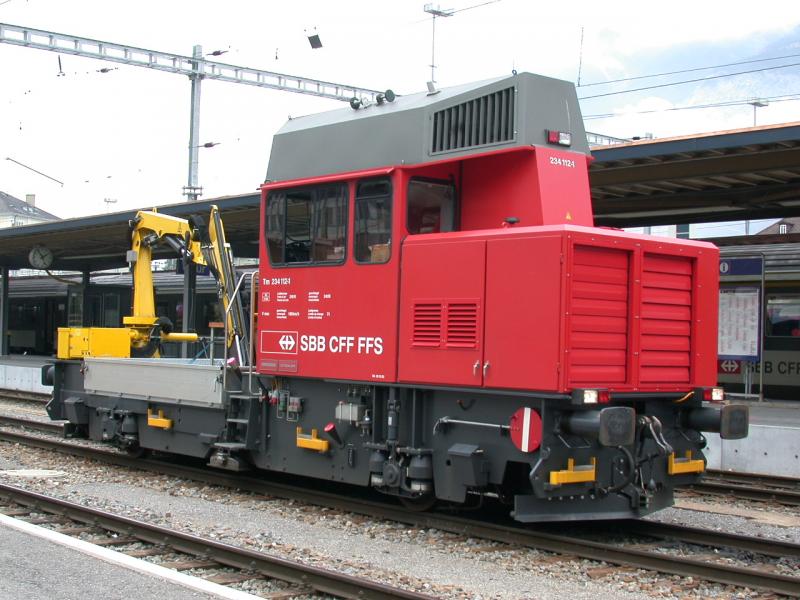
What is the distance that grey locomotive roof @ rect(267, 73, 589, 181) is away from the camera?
26.9ft

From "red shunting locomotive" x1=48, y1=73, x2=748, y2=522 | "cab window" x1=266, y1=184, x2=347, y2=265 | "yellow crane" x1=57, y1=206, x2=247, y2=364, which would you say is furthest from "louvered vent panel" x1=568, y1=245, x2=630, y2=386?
"yellow crane" x1=57, y1=206, x2=247, y2=364

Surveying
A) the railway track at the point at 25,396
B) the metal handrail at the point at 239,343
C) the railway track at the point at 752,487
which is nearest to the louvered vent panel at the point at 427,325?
the metal handrail at the point at 239,343

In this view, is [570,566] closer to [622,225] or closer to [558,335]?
[558,335]

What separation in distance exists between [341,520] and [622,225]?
14.4 meters

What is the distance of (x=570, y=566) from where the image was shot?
23.5 feet

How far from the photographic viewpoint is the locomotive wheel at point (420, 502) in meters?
8.63

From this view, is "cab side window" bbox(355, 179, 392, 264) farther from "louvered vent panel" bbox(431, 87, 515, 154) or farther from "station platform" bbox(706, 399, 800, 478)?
"station platform" bbox(706, 399, 800, 478)

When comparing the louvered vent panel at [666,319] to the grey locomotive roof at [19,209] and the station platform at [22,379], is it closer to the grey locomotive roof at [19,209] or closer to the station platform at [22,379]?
the station platform at [22,379]

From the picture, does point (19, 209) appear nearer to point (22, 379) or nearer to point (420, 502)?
point (22, 379)

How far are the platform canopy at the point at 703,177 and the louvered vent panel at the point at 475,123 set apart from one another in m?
→ 5.23

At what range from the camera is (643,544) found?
7973mm

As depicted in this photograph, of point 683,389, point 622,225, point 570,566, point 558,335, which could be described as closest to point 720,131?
point 683,389

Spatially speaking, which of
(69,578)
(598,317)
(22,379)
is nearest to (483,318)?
(598,317)

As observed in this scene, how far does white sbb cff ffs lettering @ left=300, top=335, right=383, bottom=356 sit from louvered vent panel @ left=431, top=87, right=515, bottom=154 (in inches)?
73.0
